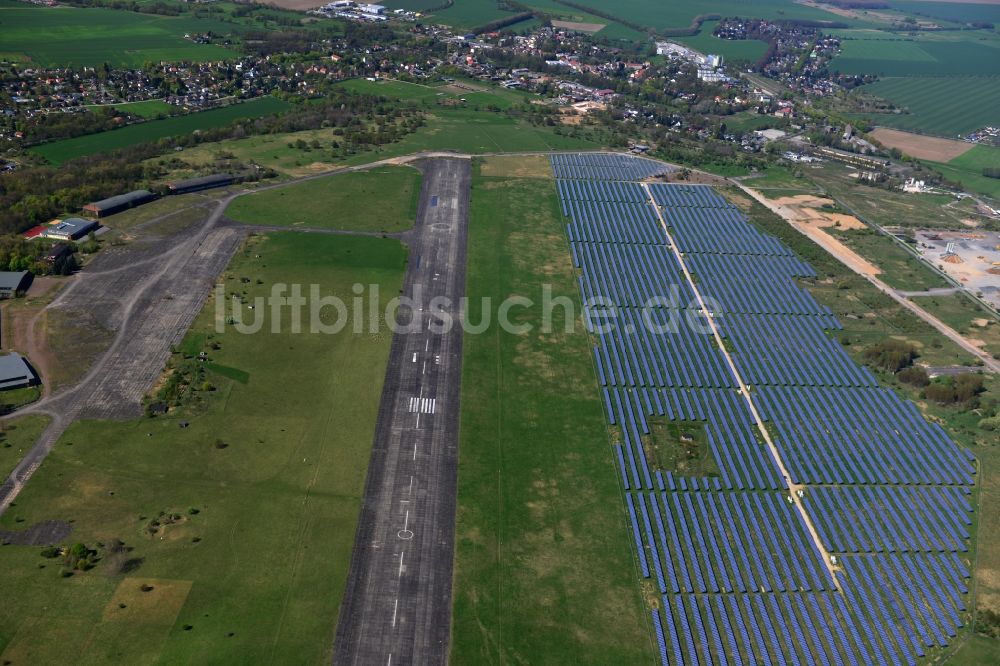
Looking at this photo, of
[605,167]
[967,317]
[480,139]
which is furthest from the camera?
[480,139]

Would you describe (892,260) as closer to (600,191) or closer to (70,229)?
(600,191)

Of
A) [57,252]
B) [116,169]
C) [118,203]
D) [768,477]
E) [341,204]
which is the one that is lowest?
[768,477]

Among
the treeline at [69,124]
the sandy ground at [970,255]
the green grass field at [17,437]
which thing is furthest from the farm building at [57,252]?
the sandy ground at [970,255]

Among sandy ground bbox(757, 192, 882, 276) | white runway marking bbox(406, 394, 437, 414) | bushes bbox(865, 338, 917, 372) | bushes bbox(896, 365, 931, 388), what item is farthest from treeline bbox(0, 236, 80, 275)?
sandy ground bbox(757, 192, 882, 276)

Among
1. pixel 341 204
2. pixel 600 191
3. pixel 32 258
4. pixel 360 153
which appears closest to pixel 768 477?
pixel 600 191

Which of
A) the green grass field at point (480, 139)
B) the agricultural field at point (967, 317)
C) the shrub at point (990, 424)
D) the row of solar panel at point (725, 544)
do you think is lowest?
the row of solar panel at point (725, 544)

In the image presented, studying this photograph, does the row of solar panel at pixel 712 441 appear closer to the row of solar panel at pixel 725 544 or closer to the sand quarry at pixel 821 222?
the row of solar panel at pixel 725 544
